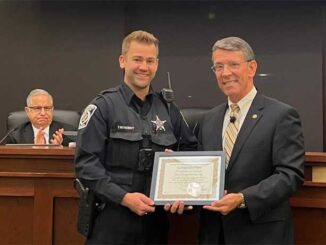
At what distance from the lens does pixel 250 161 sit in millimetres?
1712

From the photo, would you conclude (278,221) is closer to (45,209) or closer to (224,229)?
(224,229)

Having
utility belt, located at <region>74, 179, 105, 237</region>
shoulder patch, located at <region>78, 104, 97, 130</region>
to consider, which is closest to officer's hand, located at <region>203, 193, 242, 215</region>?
utility belt, located at <region>74, 179, 105, 237</region>

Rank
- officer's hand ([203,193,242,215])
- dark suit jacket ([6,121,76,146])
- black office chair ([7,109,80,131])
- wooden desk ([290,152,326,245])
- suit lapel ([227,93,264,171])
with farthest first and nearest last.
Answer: black office chair ([7,109,80,131]) → dark suit jacket ([6,121,76,146]) → wooden desk ([290,152,326,245]) → suit lapel ([227,93,264,171]) → officer's hand ([203,193,242,215])

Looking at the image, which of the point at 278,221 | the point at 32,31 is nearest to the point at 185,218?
the point at 278,221

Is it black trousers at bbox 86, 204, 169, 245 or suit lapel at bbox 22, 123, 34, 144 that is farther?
suit lapel at bbox 22, 123, 34, 144

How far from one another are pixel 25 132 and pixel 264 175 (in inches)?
86.5

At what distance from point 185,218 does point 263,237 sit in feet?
1.48

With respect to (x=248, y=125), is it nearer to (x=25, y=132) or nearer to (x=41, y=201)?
(x=41, y=201)

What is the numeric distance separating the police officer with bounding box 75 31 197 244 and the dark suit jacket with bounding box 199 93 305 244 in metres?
0.28

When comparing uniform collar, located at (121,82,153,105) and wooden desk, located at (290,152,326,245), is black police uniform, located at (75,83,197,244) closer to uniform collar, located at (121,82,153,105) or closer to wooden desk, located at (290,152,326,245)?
uniform collar, located at (121,82,153,105)

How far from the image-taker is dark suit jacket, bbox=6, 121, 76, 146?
3244mm

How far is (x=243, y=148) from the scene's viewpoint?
1729 millimetres

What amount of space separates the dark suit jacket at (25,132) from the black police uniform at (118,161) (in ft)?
5.09

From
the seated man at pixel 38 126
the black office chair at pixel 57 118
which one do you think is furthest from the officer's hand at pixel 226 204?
the black office chair at pixel 57 118
